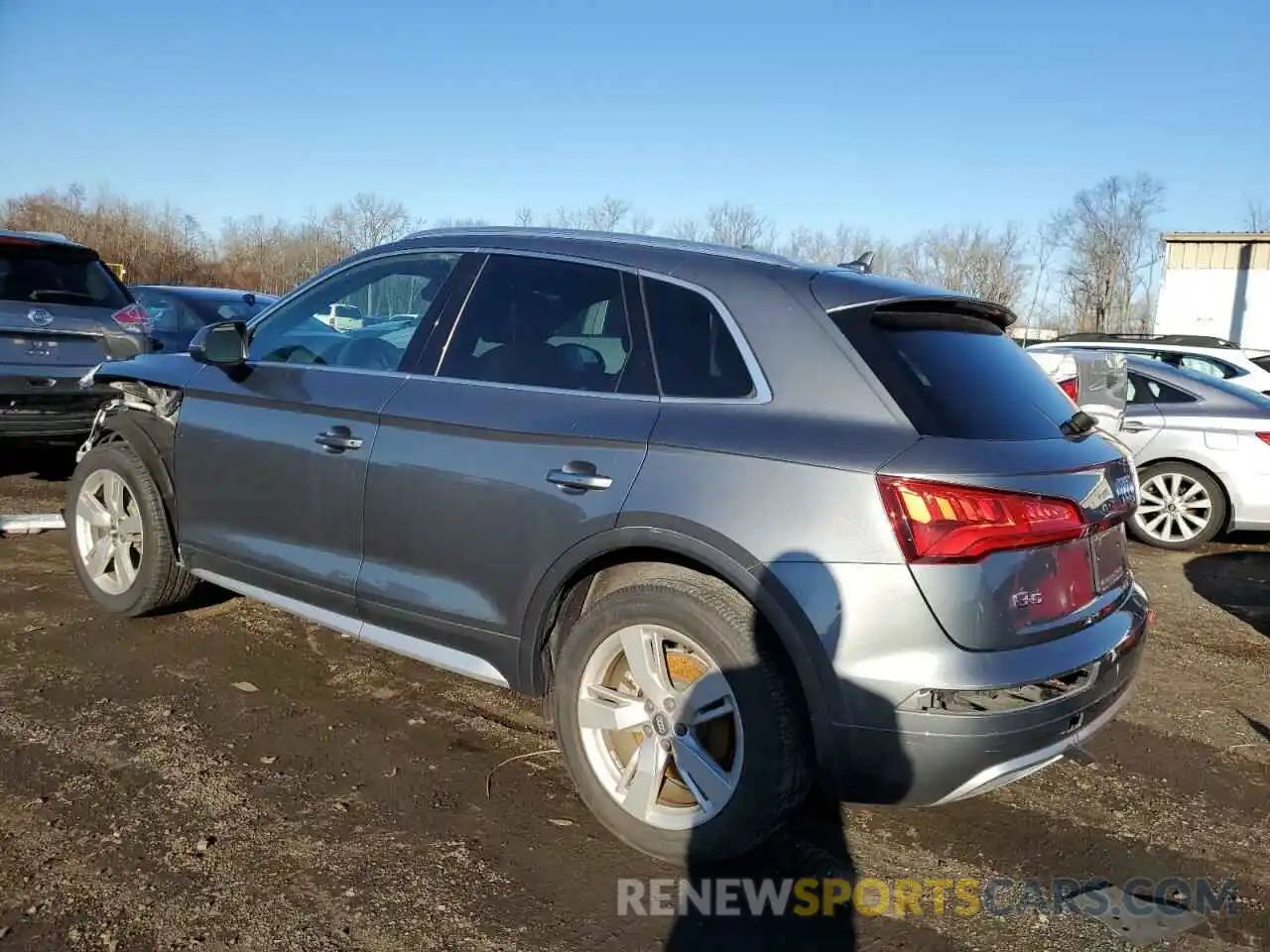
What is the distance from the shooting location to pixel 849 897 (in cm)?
282

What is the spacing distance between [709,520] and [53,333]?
20.3 ft

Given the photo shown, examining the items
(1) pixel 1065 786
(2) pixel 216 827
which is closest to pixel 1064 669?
(1) pixel 1065 786

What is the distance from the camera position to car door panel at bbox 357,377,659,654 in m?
3.04

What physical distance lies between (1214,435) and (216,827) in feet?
24.5

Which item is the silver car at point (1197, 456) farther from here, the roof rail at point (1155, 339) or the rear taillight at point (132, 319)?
the rear taillight at point (132, 319)

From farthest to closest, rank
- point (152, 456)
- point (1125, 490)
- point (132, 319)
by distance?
point (132, 319) → point (152, 456) → point (1125, 490)

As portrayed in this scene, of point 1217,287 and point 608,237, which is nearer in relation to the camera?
point 608,237

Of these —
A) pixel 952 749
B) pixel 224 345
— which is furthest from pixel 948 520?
pixel 224 345

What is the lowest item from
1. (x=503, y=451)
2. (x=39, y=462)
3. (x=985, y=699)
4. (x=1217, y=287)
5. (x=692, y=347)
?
(x=39, y=462)

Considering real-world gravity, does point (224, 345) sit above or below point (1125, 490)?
above

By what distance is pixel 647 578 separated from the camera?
9.91 ft

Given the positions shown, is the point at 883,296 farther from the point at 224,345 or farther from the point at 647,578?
the point at 224,345

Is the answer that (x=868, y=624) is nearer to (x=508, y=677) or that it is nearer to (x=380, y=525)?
(x=508, y=677)

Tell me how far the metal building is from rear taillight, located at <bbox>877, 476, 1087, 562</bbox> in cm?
3695
